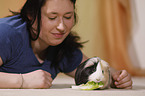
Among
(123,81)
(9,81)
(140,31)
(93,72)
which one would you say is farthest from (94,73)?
(140,31)

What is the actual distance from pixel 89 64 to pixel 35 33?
1.09 ft

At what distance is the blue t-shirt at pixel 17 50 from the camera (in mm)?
1070

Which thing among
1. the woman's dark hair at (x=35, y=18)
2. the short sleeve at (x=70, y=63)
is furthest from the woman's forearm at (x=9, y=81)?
the short sleeve at (x=70, y=63)

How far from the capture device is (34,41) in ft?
4.13

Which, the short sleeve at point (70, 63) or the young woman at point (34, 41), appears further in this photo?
the short sleeve at point (70, 63)

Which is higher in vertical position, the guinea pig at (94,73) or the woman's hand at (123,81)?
the guinea pig at (94,73)

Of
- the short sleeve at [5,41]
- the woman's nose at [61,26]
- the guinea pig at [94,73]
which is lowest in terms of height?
the guinea pig at [94,73]

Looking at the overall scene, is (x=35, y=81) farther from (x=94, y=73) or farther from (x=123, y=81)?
(x=123, y=81)

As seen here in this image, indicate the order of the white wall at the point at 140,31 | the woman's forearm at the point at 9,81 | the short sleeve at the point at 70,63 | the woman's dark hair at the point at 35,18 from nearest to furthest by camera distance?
the woman's forearm at the point at 9,81
the woman's dark hair at the point at 35,18
the short sleeve at the point at 70,63
the white wall at the point at 140,31

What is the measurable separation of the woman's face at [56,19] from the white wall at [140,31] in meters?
2.18

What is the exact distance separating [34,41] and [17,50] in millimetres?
133

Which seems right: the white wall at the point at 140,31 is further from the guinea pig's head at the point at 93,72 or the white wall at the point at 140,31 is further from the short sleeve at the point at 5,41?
the short sleeve at the point at 5,41

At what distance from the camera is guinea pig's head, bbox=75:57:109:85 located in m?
1.05

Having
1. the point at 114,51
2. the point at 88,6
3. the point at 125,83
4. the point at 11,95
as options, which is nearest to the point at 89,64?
the point at 125,83
